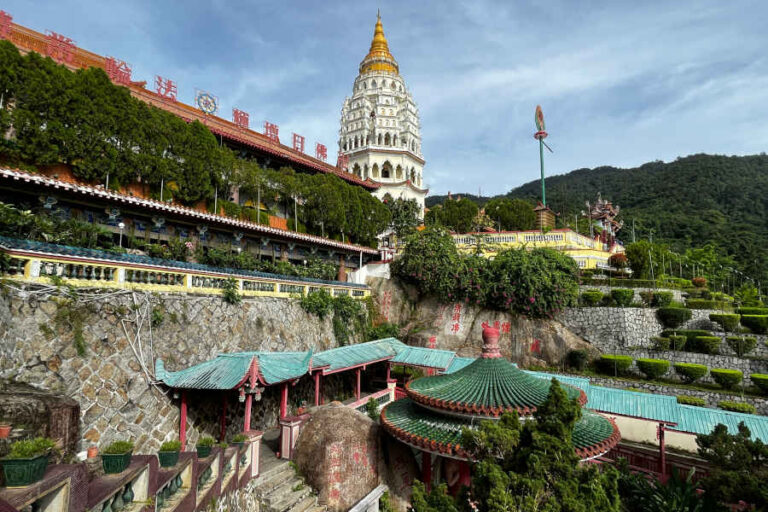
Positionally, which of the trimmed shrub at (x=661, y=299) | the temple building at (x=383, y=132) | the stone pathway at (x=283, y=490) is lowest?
the stone pathway at (x=283, y=490)

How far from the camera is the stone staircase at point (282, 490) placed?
9.44 metres

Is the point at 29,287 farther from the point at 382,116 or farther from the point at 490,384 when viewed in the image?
the point at 382,116

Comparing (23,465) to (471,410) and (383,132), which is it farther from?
(383,132)

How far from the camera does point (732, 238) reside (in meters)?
66.7

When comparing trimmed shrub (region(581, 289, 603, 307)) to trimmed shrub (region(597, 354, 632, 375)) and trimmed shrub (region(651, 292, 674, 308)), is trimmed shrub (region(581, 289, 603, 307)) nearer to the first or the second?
trimmed shrub (region(651, 292, 674, 308))

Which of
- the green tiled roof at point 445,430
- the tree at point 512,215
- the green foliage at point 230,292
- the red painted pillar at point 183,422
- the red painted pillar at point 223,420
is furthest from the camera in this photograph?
the tree at point 512,215

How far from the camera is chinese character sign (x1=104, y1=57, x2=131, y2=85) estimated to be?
2372 centimetres

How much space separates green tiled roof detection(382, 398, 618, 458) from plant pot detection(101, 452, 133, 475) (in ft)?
18.0

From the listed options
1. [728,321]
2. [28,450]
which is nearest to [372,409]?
[28,450]

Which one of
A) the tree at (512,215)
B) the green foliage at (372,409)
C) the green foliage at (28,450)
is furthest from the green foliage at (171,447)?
the tree at (512,215)

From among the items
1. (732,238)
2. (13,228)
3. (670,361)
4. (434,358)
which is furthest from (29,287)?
(732,238)

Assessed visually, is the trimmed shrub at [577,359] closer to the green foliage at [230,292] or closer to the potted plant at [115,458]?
the green foliage at [230,292]

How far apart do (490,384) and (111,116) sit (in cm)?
1868

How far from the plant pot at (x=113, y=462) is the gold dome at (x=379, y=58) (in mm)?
52463
